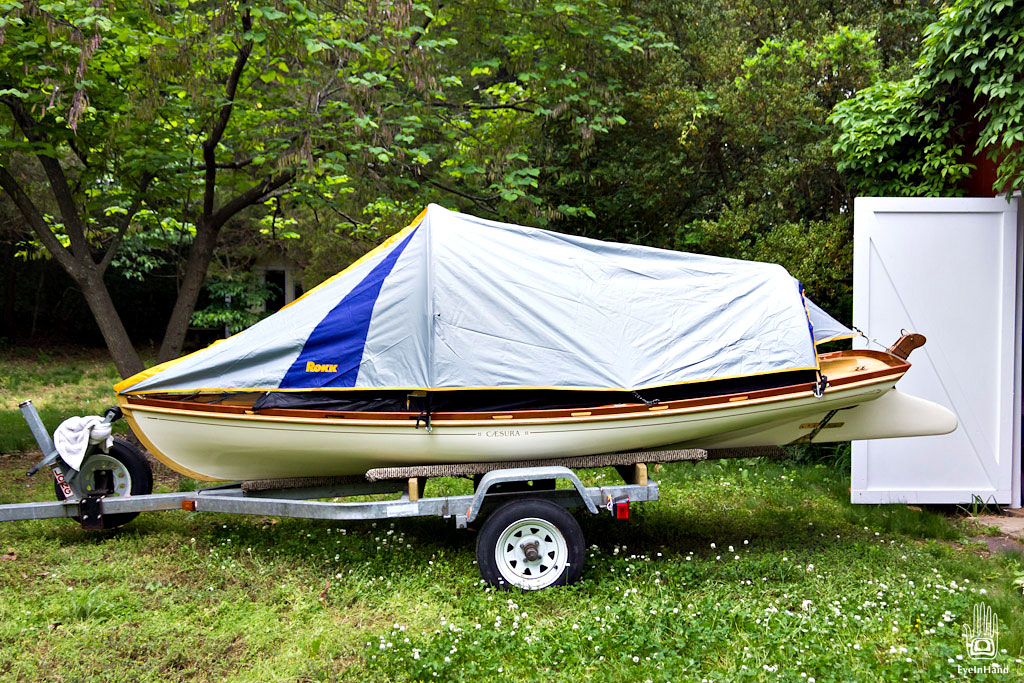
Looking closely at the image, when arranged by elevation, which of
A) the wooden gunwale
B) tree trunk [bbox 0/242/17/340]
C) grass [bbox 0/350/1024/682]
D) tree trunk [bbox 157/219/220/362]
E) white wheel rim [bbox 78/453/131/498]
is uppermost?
tree trunk [bbox 0/242/17/340]

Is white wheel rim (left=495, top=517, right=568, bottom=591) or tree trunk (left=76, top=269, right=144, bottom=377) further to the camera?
tree trunk (left=76, top=269, right=144, bottom=377)

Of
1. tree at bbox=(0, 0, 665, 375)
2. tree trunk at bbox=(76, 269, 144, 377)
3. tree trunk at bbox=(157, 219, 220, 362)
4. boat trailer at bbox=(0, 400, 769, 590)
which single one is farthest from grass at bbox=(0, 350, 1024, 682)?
tree at bbox=(0, 0, 665, 375)

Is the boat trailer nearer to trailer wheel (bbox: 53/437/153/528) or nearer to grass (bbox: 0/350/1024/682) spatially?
trailer wheel (bbox: 53/437/153/528)

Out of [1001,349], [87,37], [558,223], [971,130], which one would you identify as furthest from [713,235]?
[87,37]

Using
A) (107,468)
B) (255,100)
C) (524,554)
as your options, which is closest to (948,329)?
(524,554)

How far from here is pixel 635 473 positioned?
5.21 meters

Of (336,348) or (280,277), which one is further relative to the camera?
(280,277)

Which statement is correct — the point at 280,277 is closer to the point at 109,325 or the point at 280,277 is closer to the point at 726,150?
the point at 109,325

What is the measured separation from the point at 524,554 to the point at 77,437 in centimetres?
316

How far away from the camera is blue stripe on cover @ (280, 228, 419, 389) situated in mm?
4812

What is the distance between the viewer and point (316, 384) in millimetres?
4809

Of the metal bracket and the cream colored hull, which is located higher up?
the cream colored hull

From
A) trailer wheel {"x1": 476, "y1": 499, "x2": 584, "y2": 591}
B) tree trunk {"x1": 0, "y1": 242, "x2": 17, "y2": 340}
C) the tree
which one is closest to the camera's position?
trailer wheel {"x1": 476, "y1": 499, "x2": 584, "y2": 591}

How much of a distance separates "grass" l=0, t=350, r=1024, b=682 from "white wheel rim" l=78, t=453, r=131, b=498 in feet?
1.33
